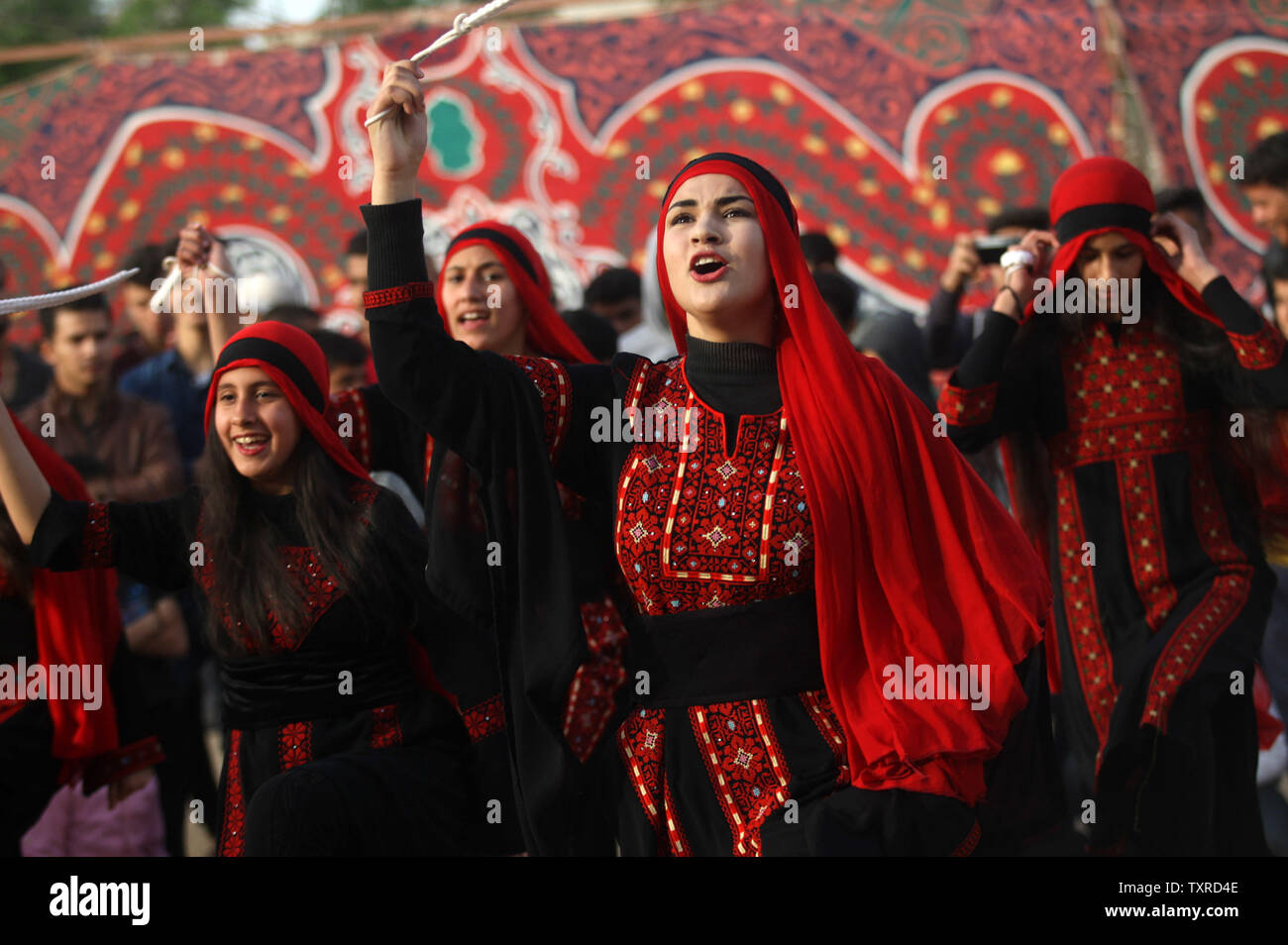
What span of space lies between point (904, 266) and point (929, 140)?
0.61 meters

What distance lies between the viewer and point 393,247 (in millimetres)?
2781

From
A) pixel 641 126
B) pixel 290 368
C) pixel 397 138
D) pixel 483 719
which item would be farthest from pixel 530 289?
pixel 641 126

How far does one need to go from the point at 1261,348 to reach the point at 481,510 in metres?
2.03

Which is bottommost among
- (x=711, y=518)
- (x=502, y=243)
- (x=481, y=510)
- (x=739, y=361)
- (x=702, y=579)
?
(x=702, y=579)

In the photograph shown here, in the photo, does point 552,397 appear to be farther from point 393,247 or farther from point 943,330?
point 943,330

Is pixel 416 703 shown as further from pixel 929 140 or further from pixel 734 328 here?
pixel 929 140

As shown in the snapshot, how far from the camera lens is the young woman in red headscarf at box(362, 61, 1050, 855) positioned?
280 centimetres

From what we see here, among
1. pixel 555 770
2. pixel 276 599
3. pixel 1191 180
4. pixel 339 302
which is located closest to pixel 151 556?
pixel 276 599

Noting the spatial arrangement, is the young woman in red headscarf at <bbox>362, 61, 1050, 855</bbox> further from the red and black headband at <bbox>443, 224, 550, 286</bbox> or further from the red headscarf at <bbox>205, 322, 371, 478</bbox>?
the red and black headband at <bbox>443, 224, 550, 286</bbox>

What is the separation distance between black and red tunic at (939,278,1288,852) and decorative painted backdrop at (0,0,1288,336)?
326cm

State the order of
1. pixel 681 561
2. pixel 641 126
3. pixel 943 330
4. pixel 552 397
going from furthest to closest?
pixel 641 126
pixel 943 330
pixel 552 397
pixel 681 561

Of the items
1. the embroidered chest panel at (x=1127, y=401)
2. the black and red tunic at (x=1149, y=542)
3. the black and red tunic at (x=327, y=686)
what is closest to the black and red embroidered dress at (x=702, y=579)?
the black and red tunic at (x=327, y=686)

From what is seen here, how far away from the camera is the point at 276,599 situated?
3.61m
